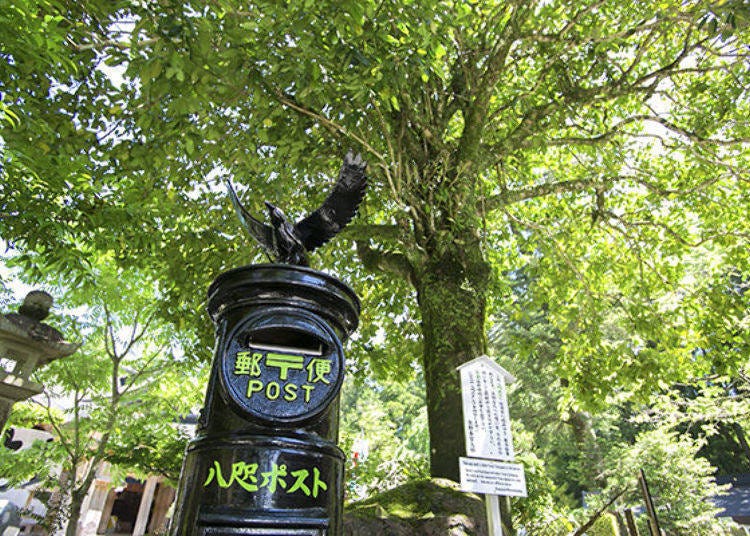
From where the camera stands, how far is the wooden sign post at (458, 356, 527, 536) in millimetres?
3691

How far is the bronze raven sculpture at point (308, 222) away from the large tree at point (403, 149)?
0.83 metres

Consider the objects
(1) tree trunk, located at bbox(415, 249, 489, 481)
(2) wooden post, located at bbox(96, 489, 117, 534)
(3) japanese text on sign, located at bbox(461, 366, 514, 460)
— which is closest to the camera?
(3) japanese text on sign, located at bbox(461, 366, 514, 460)

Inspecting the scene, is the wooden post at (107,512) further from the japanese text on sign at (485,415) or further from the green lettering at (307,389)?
the green lettering at (307,389)

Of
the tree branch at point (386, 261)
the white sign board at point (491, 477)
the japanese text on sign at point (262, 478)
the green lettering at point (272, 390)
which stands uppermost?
the tree branch at point (386, 261)

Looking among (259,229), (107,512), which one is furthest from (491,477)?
(107,512)

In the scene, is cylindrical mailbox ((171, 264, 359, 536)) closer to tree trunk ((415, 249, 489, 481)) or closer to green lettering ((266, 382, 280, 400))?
green lettering ((266, 382, 280, 400))

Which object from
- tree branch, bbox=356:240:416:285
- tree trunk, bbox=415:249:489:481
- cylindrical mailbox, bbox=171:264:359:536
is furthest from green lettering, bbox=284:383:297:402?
tree branch, bbox=356:240:416:285

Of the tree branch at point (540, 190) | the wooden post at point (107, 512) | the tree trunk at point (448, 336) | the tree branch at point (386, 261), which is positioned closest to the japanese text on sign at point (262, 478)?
the tree trunk at point (448, 336)

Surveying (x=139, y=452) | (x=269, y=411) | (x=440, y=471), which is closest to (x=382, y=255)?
(x=440, y=471)

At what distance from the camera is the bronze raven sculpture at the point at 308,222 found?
3.20 meters

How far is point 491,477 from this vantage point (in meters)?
3.76

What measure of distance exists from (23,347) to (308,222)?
5.01 m

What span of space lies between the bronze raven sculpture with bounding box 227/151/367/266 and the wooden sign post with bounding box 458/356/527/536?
194cm

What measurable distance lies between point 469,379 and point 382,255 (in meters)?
3.15
